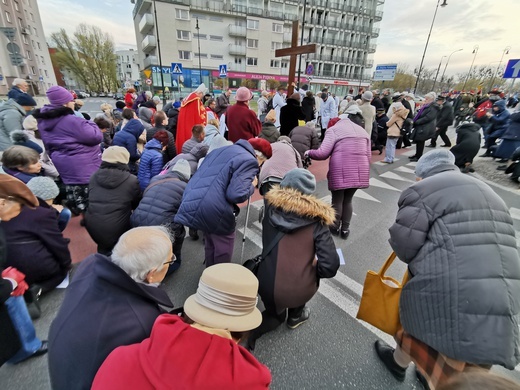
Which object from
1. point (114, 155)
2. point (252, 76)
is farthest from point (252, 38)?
point (114, 155)

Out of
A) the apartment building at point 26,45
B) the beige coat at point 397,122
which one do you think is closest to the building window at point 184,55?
the apartment building at point 26,45

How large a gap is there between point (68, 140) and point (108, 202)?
1.81 metres

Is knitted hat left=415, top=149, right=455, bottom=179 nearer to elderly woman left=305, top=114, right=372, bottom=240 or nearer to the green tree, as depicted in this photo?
elderly woman left=305, top=114, right=372, bottom=240

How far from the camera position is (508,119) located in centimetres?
771

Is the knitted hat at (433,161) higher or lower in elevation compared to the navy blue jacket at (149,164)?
higher

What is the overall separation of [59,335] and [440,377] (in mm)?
2173

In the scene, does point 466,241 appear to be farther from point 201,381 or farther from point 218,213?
point 218,213

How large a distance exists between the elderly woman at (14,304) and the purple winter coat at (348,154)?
362cm

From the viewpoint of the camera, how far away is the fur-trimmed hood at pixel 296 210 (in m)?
1.90

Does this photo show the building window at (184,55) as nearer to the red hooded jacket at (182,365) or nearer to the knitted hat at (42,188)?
the knitted hat at (42,188)

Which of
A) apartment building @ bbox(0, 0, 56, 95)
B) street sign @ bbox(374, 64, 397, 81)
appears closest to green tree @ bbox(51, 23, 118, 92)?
apartment building @ bbox(0, 0, 56, 95)

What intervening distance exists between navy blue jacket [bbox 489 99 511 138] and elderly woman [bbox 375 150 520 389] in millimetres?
9419

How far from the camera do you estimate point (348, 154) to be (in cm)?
365

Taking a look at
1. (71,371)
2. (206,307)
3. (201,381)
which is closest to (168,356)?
(201,381)
